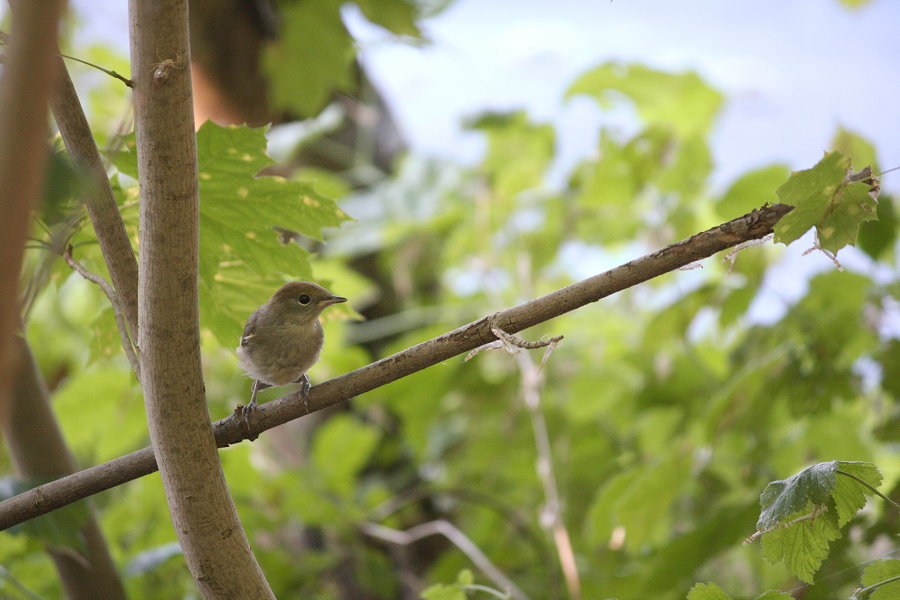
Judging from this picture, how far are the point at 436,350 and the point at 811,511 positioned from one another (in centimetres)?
50

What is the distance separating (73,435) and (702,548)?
174 centimetres

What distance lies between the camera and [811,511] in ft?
2.88

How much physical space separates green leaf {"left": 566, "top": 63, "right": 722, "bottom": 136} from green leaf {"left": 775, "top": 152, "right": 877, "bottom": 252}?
191 centimetres

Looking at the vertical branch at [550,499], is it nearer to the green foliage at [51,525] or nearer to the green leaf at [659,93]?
the green foliage at [51,525]

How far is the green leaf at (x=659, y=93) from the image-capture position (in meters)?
2.59

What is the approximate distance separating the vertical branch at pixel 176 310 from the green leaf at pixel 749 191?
5.78ft

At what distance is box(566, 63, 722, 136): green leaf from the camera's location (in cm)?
259

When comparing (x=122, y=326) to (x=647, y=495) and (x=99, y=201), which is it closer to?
(x=99, y=201)

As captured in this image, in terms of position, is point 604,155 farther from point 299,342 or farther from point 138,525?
point 138,525

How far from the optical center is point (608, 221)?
2.88 meters

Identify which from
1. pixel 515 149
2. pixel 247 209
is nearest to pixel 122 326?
pixel 247 209

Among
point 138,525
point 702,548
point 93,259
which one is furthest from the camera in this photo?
point 138,525

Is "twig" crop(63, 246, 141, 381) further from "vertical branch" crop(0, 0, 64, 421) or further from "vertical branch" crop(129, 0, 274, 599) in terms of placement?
"vertical branch" crop(0, 0, 64, 421)

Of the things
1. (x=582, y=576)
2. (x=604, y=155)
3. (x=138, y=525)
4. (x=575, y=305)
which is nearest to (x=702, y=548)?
(x=582, y=576)
